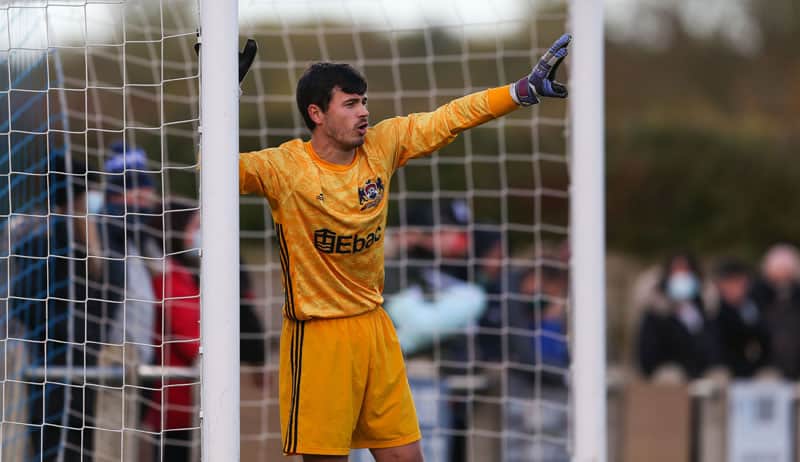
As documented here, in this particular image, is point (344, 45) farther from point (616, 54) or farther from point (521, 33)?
point (616, 54)

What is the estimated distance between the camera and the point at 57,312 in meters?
6.38

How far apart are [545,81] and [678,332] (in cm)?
566

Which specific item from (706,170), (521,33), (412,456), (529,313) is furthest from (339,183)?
(706,170)

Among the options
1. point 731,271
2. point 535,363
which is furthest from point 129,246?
point 731,271

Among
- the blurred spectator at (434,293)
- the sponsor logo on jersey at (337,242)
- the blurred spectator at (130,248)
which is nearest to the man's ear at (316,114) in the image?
the sponsor logo on jersey at (337,242)

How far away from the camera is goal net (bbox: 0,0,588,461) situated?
5738 millimetres

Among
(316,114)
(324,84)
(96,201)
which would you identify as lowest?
(96,201)

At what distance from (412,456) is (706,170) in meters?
13.3

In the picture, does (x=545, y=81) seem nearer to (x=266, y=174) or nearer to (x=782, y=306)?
(x=266, y=174)

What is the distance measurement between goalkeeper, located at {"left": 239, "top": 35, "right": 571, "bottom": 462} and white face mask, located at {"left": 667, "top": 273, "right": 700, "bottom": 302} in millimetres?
5996

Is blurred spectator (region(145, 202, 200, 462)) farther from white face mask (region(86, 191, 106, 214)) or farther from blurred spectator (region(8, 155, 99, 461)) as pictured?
blurred spectator (region(8, 155, 99, 461))

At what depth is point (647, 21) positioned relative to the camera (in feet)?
63.5

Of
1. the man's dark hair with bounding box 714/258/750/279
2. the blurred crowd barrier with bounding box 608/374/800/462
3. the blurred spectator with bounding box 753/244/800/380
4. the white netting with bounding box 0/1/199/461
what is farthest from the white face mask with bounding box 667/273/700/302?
the white netting with bounding box 0/1/199/461

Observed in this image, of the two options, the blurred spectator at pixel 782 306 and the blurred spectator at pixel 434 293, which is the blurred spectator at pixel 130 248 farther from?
the blurred spectator at pixel 782 306
